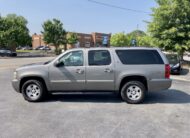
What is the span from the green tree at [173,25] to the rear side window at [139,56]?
532 inches

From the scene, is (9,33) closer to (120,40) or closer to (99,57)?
(120,40)

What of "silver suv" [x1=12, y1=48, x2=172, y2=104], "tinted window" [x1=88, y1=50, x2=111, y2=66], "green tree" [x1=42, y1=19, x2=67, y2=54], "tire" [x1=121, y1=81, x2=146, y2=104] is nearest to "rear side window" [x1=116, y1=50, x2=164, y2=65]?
"silver suv" [x1=12, y1=48, x2=172, y2=104]

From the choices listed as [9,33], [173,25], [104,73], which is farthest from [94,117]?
[9,33]

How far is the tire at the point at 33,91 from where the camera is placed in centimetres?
767

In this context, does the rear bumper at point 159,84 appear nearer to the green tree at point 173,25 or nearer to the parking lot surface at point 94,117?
the parking lot surface at point 94,117

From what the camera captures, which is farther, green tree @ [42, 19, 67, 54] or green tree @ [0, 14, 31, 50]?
green tree @ [42, 19, 67, 54]

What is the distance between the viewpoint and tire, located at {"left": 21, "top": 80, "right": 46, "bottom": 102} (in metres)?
7.67

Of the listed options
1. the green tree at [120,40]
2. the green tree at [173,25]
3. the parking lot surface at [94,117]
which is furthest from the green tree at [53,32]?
the parking lot surface at [94,117]

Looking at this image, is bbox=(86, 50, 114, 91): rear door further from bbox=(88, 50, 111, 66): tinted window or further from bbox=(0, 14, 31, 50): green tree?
bbox=(0, 14, 31, 50): green tree

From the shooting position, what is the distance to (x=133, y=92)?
25.0ft

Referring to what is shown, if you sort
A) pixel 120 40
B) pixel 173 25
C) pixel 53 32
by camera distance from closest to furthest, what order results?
pixel 173 25, pixel 53 32, pixel 120 40

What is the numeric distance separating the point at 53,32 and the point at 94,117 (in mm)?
49986

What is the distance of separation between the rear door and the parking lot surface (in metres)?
0.56

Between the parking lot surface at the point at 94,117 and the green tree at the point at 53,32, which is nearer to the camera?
the parking lot surface at the point at 94,117
